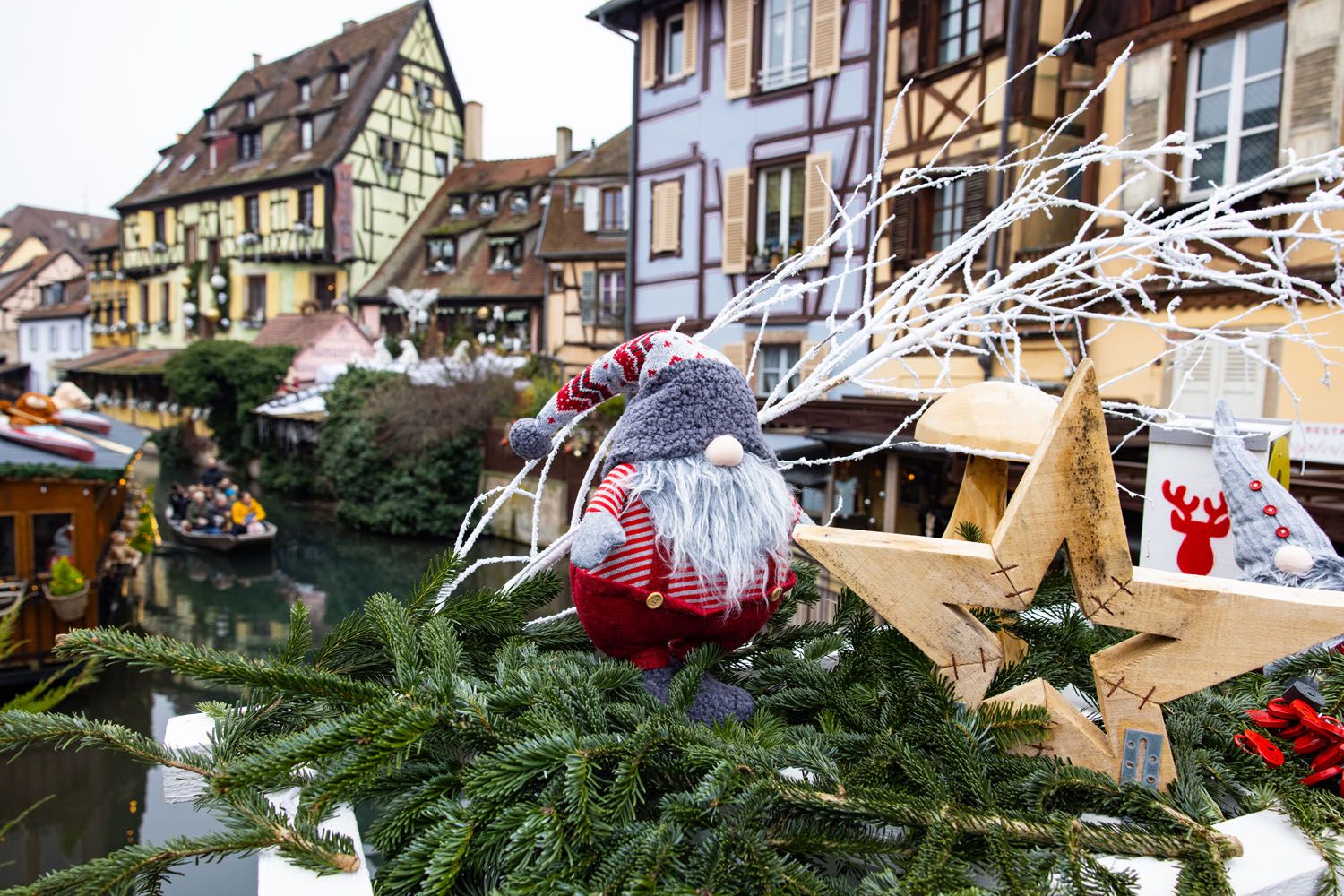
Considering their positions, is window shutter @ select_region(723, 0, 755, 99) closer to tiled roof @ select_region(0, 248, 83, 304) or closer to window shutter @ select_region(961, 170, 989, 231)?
window shutter @ select_region(961, 170, 989, 231)

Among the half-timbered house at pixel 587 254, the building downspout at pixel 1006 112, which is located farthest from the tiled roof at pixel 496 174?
the building downspout at pixel 1006 112

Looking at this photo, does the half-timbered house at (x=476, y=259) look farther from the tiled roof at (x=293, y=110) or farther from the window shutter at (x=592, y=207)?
the tiled roof at (x=293, y=110)

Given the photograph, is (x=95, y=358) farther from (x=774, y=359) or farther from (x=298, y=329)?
(x=774, y=359)

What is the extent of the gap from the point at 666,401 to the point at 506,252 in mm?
18665

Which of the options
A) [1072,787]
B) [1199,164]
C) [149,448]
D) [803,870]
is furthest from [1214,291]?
[149,448]

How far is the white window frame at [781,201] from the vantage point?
1057 centimetres

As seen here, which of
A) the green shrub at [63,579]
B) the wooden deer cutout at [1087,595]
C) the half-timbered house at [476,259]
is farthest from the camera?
the half-timbered house at [476,259]

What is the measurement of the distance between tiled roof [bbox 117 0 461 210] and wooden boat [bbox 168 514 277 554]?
11.2 metres

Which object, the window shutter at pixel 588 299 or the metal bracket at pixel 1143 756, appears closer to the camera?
the metal bracket at pixel 1143 756

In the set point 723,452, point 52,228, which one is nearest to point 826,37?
point 723,452

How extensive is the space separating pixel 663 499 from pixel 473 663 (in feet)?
1.93

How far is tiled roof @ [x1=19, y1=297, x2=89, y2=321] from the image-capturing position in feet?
97.7

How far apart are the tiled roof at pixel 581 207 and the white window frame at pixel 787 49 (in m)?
5.35

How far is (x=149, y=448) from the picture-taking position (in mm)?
23547
